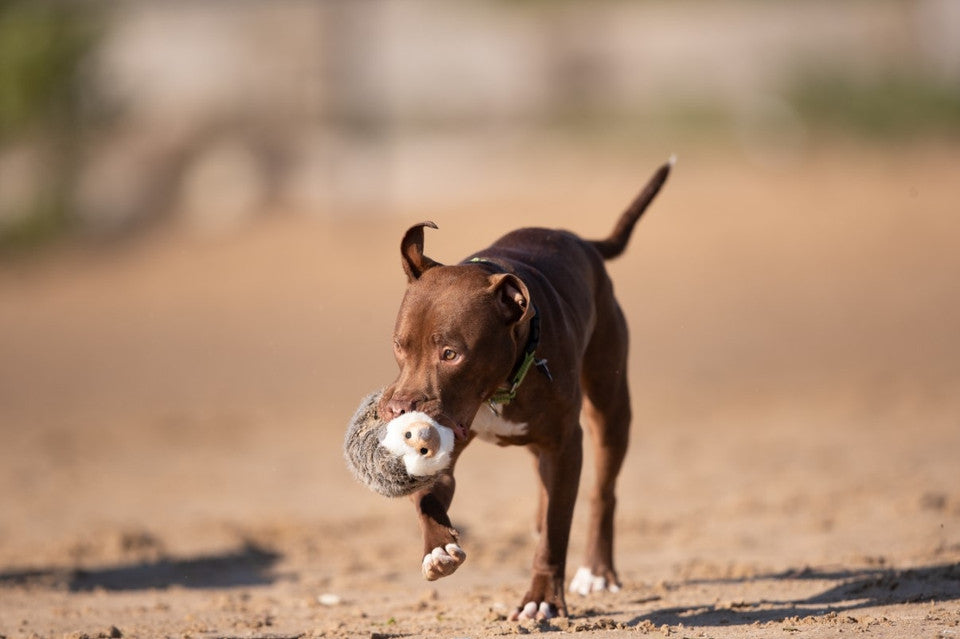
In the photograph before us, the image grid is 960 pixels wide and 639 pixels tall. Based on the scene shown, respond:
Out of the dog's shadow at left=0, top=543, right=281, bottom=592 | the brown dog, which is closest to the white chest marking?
the brown dog

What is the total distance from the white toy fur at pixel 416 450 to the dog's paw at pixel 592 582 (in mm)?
1953

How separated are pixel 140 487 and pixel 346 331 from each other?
286 inches

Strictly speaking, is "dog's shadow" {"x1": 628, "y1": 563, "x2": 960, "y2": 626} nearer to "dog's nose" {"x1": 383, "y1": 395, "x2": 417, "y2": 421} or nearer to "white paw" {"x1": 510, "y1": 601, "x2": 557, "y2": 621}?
"white paw" {"x1": 510, "y1": 601, "x2": 557, "y2": 621}

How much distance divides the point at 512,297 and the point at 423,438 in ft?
2.46

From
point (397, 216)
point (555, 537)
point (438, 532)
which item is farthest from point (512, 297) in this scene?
point (397, 216)

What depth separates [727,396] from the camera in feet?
44.9

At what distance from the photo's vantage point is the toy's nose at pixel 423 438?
4789 millimetres

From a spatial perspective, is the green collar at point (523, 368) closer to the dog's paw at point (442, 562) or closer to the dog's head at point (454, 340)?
the dog's head at point (454, 340)

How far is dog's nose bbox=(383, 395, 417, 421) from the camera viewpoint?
4.88 metres

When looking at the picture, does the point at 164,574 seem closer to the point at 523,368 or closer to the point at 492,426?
the point at 492,426

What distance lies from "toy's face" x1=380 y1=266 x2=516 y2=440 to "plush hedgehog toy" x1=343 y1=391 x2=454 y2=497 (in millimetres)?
73

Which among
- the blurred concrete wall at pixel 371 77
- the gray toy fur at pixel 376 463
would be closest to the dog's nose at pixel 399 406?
the gray toy fur at pixel 376 463

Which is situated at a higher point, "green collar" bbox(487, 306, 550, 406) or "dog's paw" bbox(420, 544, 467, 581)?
"green collar" bbox(487, 306, 550, 406)

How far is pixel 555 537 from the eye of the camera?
5738mm
